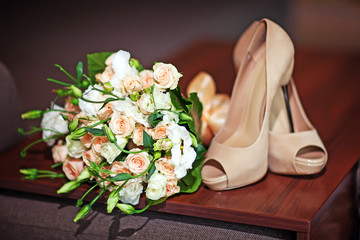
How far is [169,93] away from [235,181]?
0.24 m

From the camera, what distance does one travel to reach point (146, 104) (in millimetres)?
1095

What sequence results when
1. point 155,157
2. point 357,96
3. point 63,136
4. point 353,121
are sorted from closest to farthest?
point 155,157 < point 63,136 < point 353,121 < point 357,96

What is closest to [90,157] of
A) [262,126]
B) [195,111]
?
[195,111]

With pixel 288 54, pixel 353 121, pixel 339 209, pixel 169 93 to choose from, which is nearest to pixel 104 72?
pixel 169 93

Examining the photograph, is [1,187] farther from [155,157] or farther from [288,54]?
[288,54]

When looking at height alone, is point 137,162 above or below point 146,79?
below

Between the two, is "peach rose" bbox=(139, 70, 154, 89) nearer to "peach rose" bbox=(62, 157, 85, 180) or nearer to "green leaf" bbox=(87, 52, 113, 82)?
"green leaf" bbox=(87, 52, 113, 82)

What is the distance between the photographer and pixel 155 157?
109 centimetres

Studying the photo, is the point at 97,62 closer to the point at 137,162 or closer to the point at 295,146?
the point at 137,162

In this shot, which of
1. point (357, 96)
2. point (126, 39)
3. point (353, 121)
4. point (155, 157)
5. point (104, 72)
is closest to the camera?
point (155, 157)

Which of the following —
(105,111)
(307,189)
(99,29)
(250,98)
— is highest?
(105,111)

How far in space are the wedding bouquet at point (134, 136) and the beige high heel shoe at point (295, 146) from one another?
0.60 ft

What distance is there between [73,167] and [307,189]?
0.51 metres

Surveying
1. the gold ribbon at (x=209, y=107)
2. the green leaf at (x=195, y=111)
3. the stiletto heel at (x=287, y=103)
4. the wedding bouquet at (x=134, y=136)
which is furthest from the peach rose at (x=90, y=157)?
the stiletto heel at (x=287, y=103)
